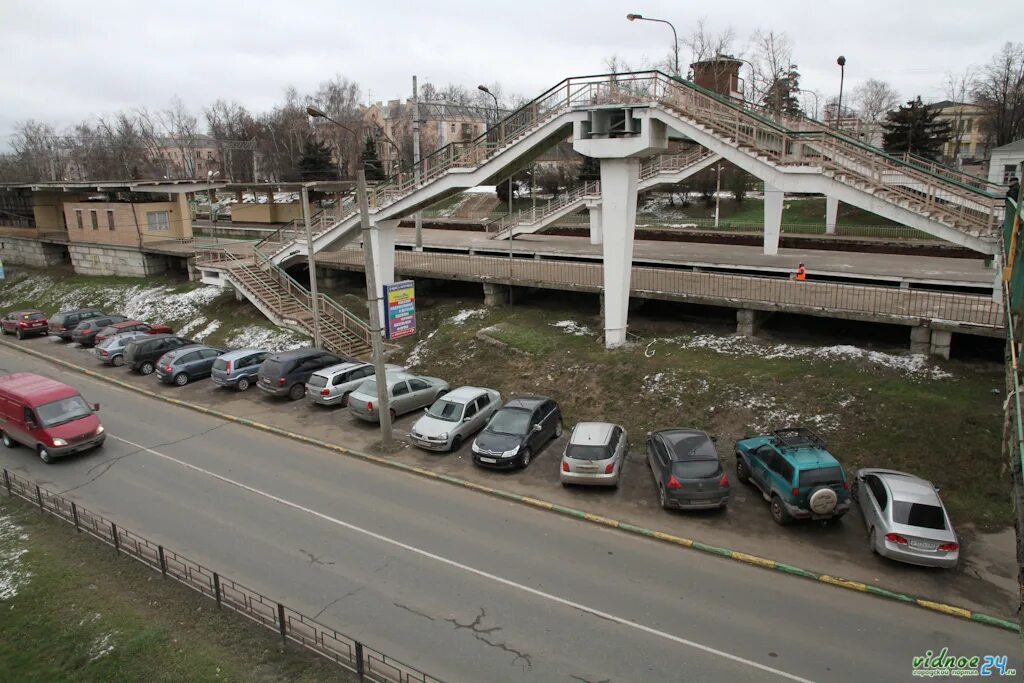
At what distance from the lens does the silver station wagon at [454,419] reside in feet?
58.9

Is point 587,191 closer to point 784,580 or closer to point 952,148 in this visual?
point 784,580

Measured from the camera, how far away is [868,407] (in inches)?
673

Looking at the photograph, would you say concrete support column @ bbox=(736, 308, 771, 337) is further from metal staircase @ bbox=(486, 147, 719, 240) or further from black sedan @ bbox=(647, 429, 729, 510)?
metal staircase @ bbox=(486, 147, 719, 240)

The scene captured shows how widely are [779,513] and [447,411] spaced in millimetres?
8965

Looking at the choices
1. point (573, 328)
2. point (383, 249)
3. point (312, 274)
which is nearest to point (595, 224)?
point (383, 249)

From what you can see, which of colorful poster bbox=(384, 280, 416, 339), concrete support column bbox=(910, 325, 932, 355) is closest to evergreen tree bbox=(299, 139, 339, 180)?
colorful poster bbox=(384, 280, 416, 339)

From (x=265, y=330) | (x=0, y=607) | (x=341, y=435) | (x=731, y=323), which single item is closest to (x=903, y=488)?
(x=731, y=323)

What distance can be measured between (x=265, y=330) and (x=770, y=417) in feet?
69.9

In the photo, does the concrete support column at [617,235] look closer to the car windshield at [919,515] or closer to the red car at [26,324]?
the car windshield at [919,515]

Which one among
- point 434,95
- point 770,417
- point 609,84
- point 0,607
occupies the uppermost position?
point 434,95

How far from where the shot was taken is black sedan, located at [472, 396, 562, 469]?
54.4ft

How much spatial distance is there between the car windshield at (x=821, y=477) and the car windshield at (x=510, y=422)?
21.9ft

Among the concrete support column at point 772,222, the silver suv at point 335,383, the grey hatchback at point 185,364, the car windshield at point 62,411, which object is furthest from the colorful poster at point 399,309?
the concrete support column at point 772,222

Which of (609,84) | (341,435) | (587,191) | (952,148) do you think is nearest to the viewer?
(341,435)
